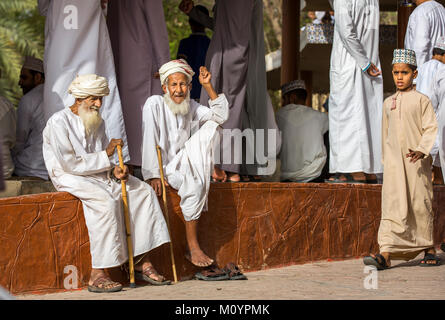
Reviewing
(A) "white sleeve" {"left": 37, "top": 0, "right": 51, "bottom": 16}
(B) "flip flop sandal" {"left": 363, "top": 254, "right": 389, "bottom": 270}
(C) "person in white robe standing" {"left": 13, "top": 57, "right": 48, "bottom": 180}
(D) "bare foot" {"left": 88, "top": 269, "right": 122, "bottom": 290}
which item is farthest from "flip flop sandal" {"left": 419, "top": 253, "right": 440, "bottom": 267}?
(A) "white sleeve" {"left": 37, "top": 0, "right": 51, "bottom": 16}

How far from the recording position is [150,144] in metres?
5.89

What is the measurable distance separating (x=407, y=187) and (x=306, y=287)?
5.13 ft

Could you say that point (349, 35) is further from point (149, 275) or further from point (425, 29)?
point (149, 275)

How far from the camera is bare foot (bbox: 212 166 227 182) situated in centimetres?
695

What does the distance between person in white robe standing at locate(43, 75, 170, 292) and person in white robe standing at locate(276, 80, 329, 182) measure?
270 centimetres

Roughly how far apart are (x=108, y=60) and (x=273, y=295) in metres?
2.58

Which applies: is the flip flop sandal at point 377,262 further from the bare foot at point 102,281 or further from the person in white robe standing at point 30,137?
the person in white robe standing at point 30,137

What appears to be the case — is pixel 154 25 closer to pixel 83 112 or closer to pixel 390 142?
pixel 83 112

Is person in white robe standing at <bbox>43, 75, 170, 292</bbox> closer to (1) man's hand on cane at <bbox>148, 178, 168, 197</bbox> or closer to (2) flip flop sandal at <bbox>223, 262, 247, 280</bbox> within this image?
(1) man's hand on cane at <bbox>148, 178, 168, 197</bbox>

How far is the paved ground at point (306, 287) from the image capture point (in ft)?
16.2

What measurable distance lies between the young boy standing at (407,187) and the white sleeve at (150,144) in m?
1.99

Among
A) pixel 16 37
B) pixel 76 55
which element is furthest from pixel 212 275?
pixel 16 37

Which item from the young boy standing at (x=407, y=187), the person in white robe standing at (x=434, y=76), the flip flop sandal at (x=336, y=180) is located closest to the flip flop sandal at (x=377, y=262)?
the young boy standing at (x=407, y=187)

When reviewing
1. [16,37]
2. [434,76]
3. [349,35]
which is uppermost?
[16,37]
